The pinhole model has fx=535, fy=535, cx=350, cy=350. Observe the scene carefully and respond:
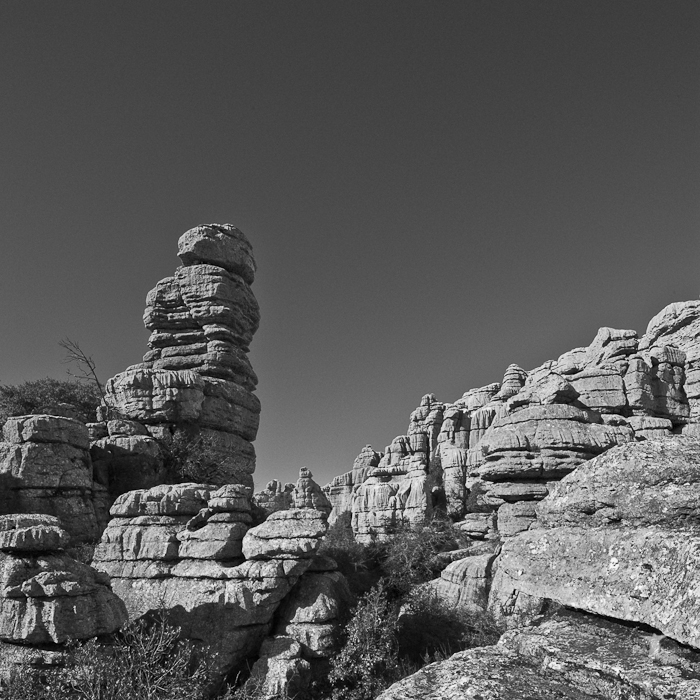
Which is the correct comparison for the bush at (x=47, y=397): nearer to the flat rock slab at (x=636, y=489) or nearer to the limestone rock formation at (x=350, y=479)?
the flat rock slab at (x=636, y=489)

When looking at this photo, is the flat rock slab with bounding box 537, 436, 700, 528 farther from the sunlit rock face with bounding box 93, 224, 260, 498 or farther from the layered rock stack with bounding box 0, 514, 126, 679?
the sunlit rock face with bounding box 93, 224, 260, 498

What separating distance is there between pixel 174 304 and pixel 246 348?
427cm

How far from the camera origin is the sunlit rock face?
21.3 meters

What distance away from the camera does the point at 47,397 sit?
26.7 metres

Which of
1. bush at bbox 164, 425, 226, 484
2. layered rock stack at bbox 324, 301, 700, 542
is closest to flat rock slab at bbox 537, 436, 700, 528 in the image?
layered rock stack at bbox 324, 301, 700, 542

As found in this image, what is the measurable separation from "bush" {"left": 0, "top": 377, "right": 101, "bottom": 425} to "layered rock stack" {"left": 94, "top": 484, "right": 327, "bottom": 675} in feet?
37.4

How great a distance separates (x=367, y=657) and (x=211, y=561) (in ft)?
15.7

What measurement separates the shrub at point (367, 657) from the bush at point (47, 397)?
1753 centimetres

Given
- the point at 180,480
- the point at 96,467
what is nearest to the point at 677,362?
the point at 180,480

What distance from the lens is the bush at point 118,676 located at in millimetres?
10289

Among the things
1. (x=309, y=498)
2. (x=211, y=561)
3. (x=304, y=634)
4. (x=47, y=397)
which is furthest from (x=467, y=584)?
(x=47, y=397)

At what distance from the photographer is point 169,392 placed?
74.7ft

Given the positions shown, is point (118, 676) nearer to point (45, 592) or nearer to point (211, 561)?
point (45, 592)

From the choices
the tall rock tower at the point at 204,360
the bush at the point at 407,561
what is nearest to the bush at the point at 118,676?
the bush at the point at 407,561
